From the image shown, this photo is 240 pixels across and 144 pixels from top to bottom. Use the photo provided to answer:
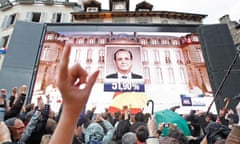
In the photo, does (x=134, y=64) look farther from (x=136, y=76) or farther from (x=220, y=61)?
(x=220, y=61)

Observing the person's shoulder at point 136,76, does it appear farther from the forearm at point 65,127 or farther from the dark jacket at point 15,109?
the forearm at point 65,127

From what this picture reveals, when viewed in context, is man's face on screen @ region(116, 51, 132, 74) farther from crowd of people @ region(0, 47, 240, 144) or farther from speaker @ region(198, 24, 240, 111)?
speaker @ region(198, 24, 240, 111)

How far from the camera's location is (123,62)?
959 cm

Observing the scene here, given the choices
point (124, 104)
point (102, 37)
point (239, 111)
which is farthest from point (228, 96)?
point (239, 111)

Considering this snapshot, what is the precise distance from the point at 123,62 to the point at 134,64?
516 mm

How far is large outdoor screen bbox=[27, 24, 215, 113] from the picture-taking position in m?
8.59

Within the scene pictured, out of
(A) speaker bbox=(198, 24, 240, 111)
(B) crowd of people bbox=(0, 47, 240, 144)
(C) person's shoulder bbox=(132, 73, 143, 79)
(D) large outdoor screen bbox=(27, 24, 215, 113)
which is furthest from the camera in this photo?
(C) person's shoulder bbox=(132, 73, 143, 79)

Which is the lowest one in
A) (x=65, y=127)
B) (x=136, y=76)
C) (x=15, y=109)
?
(x=65, y=127)

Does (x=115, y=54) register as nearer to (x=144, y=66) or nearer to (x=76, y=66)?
(x=144, y=66)

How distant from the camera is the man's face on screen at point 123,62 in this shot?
30.8ft

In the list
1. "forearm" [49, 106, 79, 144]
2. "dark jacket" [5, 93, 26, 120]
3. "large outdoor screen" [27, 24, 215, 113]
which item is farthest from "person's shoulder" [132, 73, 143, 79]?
"forearm" [49, 106, 79, 144]

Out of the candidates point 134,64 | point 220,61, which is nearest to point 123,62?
point 134,64

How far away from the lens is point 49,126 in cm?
412

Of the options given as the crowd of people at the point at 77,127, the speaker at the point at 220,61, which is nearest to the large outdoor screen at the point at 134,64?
the speaker at the point at 220,61
